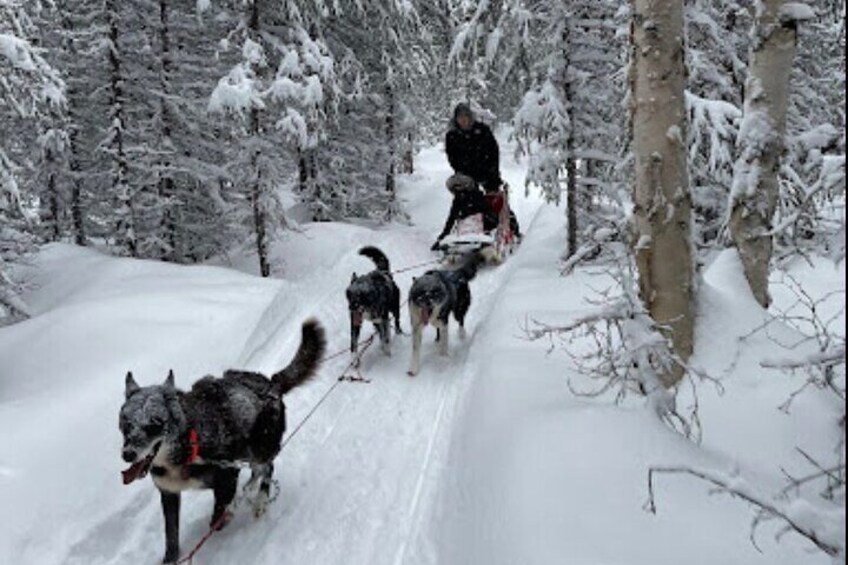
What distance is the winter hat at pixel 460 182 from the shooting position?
13.2m

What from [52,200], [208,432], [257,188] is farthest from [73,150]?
[208,432]

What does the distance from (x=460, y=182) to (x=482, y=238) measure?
1.15 metres

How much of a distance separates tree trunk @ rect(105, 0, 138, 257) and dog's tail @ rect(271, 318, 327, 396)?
11.9 metres

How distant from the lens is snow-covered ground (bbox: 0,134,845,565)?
3.71 meters

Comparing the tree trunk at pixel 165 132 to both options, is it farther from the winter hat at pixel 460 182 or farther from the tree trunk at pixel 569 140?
the tree trunk at pixel 569 140

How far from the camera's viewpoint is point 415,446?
6520 mm

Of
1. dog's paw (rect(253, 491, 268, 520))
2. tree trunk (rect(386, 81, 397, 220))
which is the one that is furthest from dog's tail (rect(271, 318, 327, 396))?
tree trunk (rect(386, 81, 397, 220))

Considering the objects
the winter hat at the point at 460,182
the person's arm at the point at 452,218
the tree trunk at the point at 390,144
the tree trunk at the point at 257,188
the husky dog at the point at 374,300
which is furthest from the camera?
the tree trunk at the point at 390,144

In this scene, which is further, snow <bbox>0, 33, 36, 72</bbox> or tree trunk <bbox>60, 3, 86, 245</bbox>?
tree trunk <bbox>60, 3, 86, 245</bbox>

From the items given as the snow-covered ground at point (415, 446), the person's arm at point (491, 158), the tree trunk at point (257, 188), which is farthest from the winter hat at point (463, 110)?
the tree trunk at point (257, 188)

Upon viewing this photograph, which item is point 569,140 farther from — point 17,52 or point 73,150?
point 73,150

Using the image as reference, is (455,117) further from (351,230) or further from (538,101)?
(351,230)

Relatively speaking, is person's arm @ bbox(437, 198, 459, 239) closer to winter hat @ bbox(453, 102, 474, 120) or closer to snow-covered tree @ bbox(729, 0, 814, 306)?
winter hat @ bbox(453, 102, 474, 120)

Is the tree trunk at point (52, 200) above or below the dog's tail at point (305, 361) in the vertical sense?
above
